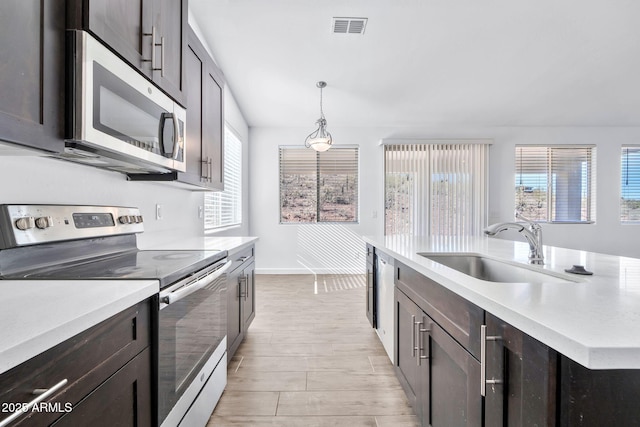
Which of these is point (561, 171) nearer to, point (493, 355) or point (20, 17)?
point (493, 355)

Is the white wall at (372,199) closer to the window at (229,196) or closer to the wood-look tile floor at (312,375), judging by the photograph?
the window at (229,196)

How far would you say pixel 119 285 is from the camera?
944mm

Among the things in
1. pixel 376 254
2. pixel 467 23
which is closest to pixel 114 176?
pixel 376 254

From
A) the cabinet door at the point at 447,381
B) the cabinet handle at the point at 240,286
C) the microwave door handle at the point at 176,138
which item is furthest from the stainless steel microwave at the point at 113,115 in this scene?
the cabinet door at the point at 447,381

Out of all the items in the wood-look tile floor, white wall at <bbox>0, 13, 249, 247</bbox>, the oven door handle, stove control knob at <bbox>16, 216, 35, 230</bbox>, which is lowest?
the wood-look tile floor

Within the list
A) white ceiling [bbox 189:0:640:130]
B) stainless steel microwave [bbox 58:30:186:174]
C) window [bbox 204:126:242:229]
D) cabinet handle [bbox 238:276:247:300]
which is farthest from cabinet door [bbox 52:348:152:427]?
white ceiling [bbox 189:0:640:130]

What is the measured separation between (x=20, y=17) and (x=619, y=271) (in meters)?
2.12

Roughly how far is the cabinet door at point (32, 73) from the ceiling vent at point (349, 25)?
2333 mm

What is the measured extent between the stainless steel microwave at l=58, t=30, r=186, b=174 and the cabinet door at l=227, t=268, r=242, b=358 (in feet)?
2.83

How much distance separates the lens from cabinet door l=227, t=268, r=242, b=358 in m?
2.06

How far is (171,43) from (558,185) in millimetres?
6482

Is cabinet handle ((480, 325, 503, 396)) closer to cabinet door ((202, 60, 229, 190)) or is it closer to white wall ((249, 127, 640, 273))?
cabinet door ((202, 60, 229, 190))

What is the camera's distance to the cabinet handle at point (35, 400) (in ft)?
1.68

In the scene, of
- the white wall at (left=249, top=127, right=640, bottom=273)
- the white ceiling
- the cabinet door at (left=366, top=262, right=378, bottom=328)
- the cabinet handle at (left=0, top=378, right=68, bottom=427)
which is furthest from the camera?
the white wall at (left=249, top=127, right=640, bottom=273)
